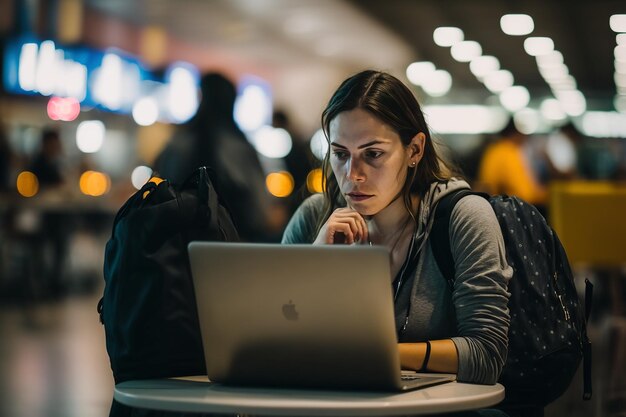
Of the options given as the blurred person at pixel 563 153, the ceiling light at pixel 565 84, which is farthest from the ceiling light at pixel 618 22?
the ceiling light at pixel 565 84

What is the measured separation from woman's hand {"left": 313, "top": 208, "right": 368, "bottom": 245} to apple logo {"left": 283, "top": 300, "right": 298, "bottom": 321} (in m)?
0.49

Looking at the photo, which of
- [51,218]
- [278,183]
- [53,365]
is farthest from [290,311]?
[278,183]

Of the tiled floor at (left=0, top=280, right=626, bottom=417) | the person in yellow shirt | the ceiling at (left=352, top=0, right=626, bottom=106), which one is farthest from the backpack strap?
the ceiling at (left=352, top=0, right=626, bottom=106)

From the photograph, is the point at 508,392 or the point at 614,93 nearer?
the point at 508,392

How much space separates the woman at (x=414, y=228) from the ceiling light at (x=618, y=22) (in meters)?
11.3

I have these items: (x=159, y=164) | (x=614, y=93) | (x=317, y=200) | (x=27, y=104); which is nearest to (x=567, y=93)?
(x=614, y=93)

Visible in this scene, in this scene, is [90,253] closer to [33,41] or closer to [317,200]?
[33,41]

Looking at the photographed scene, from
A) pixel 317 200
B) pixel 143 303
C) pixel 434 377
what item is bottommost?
pixel 434 377

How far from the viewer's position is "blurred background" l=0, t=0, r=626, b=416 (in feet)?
17.8

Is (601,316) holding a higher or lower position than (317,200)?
lower

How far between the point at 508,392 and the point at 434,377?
340 mm

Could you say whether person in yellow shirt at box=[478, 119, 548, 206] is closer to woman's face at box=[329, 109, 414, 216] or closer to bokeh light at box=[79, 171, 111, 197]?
bokeh light at box=[79, 171, 111, 197]

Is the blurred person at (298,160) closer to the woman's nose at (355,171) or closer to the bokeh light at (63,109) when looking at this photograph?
the bokeh light at (63,109)

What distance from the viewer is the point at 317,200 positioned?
8.12 ft
